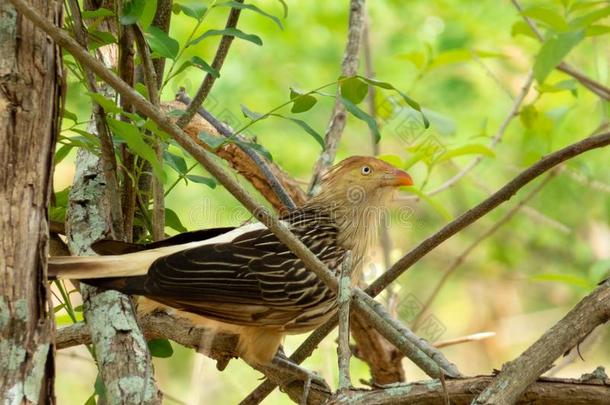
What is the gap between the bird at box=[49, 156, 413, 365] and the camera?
10.8 ft

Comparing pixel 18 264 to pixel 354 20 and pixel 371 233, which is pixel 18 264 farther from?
pixel 354 20

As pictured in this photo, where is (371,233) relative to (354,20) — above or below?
below

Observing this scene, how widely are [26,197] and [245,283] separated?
5.07ft

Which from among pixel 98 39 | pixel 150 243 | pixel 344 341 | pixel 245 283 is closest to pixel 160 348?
pixel 245 283

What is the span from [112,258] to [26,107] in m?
0.90

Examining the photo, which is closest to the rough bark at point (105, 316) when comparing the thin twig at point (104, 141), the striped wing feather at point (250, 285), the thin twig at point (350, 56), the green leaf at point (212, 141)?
the thin twig at point (104, 141)

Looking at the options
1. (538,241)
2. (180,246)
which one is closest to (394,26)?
(538,241)

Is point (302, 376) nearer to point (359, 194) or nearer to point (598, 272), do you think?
point (359, 194)

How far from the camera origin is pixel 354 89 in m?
3.02

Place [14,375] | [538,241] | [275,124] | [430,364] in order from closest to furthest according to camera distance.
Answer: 1. [14,375]
2. [430,364]
3. [275,124]
4. [538,241]

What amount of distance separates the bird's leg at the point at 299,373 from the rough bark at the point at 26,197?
1459 mm

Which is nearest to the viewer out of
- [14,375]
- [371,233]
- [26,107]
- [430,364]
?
[14,375]

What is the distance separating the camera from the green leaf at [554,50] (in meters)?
3.66

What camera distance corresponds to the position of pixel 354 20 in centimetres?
465
